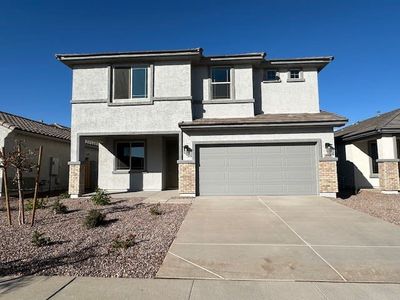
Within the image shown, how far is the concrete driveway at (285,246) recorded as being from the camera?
453cm

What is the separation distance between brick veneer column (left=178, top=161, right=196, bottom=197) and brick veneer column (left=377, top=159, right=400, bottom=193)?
886 cm

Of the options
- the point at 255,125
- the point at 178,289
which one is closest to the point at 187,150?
the point at 255,125

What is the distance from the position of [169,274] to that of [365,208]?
27.2 feet

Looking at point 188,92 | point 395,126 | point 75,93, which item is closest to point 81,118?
point 75,93

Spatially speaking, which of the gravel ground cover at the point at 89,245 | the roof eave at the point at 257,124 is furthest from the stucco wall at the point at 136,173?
the gravel ground cover at the point at 89,245

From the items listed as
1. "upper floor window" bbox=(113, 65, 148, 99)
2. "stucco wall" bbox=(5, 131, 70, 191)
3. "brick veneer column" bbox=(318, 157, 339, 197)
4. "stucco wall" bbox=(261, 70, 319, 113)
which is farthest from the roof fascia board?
"stucco wall" bbox=(5, 131, 70, 191)

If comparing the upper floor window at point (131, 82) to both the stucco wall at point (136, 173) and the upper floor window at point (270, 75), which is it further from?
the upper floor window at point (270, 75)

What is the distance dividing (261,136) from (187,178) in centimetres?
381

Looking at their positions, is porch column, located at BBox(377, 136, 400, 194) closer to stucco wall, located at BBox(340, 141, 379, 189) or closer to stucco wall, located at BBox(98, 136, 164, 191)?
stucco wall, located at BBox(340, 141, 379, 189)

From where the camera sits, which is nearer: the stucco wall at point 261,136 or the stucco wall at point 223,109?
the stucco wall at point 261,136

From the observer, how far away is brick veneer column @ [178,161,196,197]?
12523 millimetres

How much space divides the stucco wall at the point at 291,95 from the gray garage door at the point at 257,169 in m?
2.96

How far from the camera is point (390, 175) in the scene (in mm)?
13148

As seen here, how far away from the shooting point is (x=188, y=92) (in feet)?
44.4
